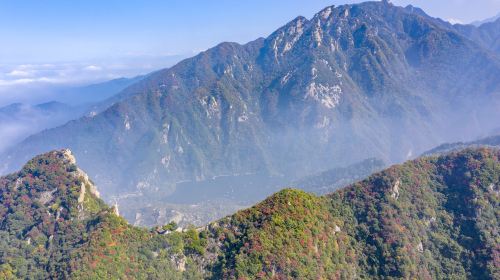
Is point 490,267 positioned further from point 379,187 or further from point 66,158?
point 66,158

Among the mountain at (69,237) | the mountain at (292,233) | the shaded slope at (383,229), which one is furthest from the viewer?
the shaded slope at (383,229)

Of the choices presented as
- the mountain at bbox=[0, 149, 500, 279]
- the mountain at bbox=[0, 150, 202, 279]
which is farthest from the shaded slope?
the mountain at bbox=[0, 150, 202, 279]

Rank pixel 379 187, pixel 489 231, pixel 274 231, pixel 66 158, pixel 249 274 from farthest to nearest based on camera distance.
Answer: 1. pixel 66 158
2. pixel 379 187
3. pixel 489 231
4. pixel 274 231
5. pixel 249 274

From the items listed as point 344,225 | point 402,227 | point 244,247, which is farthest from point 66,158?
point 402,227

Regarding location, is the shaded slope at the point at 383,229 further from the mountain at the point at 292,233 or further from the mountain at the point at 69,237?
the mountain at the point at 69,237

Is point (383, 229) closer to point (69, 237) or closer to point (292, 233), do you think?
point (292, 233)

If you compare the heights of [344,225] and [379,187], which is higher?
[379,187]

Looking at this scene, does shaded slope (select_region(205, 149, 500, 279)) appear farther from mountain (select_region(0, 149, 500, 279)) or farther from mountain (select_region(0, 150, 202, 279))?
mountain (select_region(0, 150, 202, 279))

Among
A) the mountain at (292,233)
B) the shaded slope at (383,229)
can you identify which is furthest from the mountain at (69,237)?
the shaded slope at (383,229)
